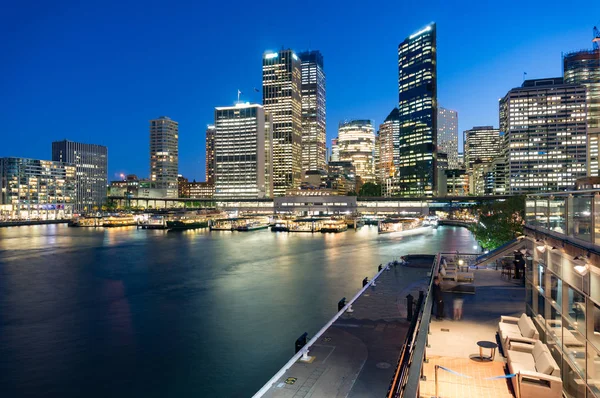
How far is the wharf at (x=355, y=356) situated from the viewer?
11.7 m

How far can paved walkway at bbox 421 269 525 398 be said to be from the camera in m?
8.90

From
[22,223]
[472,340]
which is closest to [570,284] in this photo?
[472,340]

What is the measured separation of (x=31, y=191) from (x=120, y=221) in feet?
243

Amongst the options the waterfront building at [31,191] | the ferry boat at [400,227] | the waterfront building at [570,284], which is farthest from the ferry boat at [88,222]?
the waterfront building at [570,284]

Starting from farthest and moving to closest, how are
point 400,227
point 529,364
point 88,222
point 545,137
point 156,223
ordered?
point 545,137 < point 88,222 < point 156,223 < point 400,227 < point 529,364

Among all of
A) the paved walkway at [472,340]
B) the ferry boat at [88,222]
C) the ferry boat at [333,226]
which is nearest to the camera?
the paved walkway at [472,340]

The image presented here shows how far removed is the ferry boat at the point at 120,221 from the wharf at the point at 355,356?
130 meters

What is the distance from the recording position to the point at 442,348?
1127cm

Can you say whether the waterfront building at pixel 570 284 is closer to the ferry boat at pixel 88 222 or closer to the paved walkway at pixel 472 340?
the paved walkway at pixel 472 340

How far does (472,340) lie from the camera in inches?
467

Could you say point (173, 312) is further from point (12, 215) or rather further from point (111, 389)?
point (12, 215)

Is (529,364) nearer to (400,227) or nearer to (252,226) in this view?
(400,227)

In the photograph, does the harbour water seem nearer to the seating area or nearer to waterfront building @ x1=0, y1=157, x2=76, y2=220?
the seating area

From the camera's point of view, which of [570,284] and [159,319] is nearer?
[570,284]
